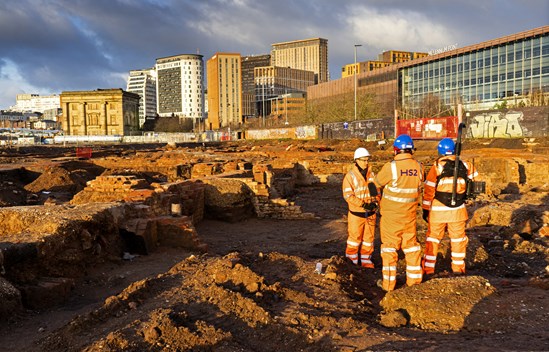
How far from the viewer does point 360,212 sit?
668 cm

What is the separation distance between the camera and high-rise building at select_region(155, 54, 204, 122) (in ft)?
491

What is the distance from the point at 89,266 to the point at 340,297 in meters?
3.91

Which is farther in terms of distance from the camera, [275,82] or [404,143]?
[275,82]

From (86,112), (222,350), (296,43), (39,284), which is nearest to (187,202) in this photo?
(39,284)

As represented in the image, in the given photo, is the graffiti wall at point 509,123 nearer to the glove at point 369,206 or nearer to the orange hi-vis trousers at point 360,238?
the orange hi-vis trousers at point 360,238

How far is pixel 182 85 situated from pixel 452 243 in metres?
152

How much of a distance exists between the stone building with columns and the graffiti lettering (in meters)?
59.8

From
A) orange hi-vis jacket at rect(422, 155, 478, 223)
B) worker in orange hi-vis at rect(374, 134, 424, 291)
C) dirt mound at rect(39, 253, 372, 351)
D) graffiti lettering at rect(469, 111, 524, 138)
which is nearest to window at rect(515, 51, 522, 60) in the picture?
graffiti lettering at rect(469, 111, 524, 138)

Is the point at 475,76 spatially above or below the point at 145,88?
below

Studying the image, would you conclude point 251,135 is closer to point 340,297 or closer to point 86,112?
point 86,112

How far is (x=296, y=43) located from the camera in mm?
193625

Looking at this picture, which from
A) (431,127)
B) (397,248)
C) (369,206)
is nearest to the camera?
(397,248)

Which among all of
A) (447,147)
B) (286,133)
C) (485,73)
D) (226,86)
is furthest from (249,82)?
(447,147)

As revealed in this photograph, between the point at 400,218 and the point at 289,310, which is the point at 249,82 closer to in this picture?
the point at 400,218
